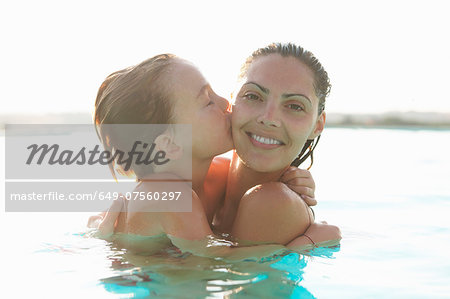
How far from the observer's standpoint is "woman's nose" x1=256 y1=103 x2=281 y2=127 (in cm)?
288

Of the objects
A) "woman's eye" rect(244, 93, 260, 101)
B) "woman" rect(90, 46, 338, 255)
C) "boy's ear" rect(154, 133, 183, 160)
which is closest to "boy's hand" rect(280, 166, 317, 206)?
"woman" rect(90, 46, 338, 255)

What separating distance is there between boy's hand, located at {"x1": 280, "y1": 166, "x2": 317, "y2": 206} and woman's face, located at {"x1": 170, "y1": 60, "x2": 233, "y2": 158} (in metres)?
0.38

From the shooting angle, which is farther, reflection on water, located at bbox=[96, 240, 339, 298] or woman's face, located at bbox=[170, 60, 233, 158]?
woman's face, located at bbox=[170, 60, 233, 158]

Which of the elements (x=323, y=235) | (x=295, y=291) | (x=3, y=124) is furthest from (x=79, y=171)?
(x=3, y=124)

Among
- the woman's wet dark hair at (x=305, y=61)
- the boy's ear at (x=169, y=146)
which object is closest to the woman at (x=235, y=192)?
the boy's ear at (x=169, y=146)

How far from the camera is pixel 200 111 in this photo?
3.00 metres

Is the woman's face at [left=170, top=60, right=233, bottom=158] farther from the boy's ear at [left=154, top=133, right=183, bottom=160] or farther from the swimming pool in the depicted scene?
the swimming pool

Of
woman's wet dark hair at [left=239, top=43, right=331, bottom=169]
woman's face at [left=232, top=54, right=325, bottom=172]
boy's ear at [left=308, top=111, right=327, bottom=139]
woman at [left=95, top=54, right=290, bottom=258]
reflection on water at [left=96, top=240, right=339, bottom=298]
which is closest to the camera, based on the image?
reflection on water at [left=96, top=240, right=339, bottom=298]

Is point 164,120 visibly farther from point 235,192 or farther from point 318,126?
point 318,126

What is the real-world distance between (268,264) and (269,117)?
0.74 metres

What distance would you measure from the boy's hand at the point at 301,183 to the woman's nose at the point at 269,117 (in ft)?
1.25

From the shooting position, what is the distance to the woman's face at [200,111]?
297 centimetres

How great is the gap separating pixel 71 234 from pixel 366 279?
5.75ft

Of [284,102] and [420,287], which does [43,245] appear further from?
[420,287]
